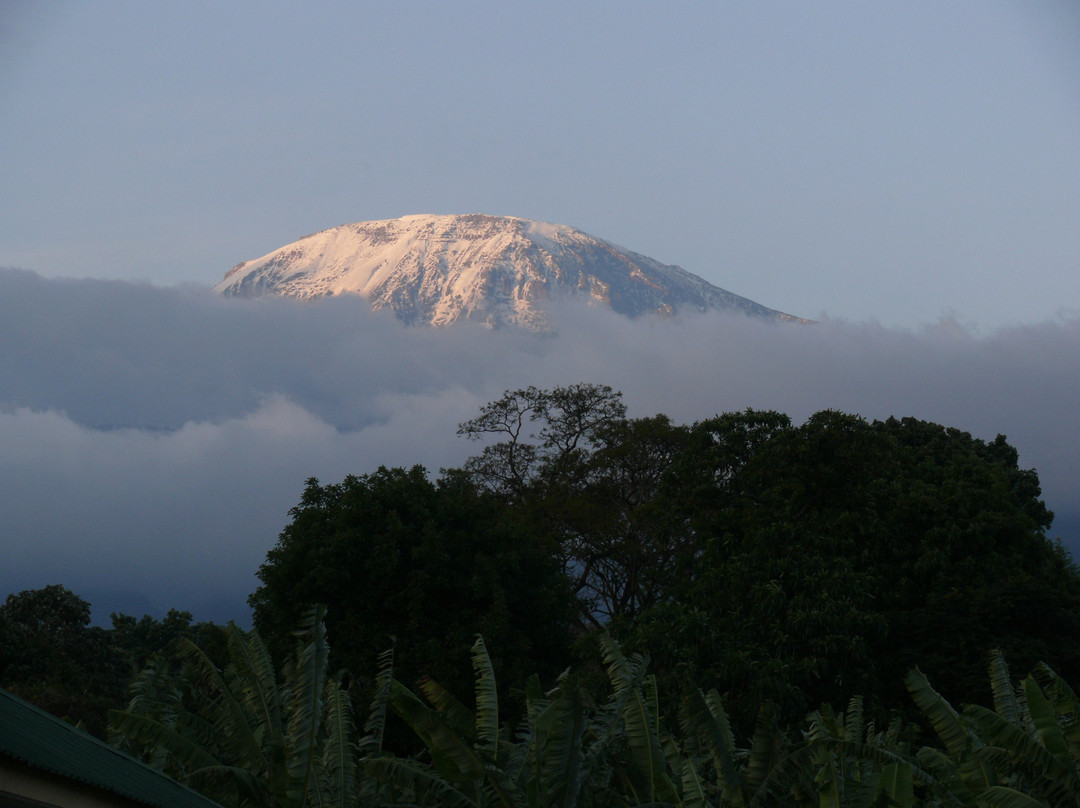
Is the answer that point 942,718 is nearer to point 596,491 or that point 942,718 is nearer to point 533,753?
point 533,753

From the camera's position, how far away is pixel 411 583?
23.1 m

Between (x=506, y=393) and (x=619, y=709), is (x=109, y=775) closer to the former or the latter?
(x=619, y=709)

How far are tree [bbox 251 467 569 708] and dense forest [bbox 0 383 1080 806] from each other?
67 millimetres

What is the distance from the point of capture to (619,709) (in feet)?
30.6

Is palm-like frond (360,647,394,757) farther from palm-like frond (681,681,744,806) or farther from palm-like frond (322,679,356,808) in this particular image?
palm-like frond (681,681,744,806)

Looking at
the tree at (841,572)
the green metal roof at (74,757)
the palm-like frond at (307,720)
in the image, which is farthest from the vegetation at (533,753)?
the tree at (841,572)

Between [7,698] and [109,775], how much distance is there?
64 cm

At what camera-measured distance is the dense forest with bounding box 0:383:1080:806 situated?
8867mm

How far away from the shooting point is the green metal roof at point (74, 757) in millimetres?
4289

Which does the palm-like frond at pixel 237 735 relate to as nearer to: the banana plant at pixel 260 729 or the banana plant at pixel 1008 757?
the banana plant at pixel 260 729

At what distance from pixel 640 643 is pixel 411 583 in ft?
22.0

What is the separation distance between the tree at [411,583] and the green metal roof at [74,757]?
52.9ft

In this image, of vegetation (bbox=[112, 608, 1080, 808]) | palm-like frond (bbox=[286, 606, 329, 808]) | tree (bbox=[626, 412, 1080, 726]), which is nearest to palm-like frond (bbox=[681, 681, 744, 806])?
vegetation (bbox=[112, 608, 1080, 808])

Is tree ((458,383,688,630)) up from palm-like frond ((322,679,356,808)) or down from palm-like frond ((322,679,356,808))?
up
